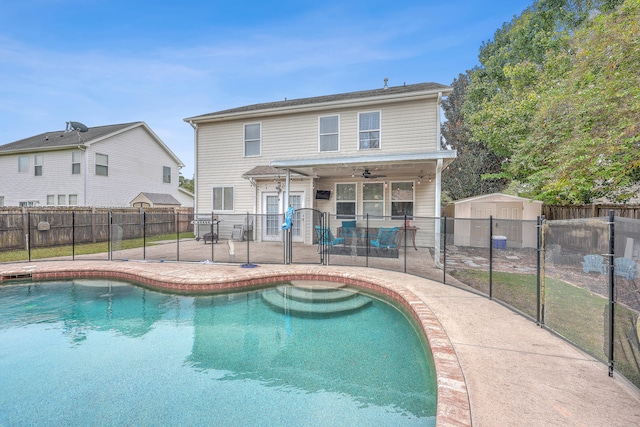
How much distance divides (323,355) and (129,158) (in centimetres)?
1933

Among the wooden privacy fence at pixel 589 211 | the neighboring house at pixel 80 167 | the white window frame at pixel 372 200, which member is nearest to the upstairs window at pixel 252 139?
the white window frame at pixel 372 200

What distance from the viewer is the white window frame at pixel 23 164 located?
17031 millimetres

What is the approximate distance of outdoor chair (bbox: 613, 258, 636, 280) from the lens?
238cm

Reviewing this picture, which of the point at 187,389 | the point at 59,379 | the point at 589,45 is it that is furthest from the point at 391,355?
the point at 589,45

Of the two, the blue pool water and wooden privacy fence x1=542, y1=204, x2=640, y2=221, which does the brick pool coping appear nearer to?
the blue pool water

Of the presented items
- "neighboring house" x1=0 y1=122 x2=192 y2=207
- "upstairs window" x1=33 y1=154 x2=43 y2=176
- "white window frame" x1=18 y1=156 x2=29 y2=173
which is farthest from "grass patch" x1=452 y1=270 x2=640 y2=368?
"white window frame" x1=18 y1=156 x2=29 y2=173

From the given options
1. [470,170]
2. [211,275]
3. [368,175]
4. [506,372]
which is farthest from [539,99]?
[211,275]

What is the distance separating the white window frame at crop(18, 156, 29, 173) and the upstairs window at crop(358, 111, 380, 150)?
64.9 feet

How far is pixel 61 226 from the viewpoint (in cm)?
1164

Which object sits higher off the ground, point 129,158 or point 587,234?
point 129,158

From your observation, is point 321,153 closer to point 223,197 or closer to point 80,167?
point 223,197

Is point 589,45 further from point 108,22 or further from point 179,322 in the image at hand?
point 108,22

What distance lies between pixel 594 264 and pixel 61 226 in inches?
625

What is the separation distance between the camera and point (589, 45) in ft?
25.7
